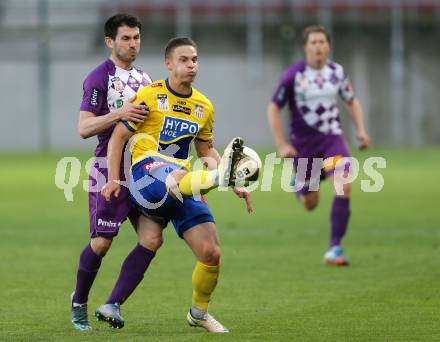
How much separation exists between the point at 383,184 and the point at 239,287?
12.8 metres

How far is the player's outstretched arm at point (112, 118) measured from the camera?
25.3 feet

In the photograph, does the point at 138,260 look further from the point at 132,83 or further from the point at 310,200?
the point at 310,200

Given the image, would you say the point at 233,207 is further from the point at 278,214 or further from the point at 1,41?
the point at 1,41

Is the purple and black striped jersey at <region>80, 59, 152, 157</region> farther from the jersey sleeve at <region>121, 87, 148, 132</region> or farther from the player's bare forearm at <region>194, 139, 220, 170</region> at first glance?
the player's bare forearm at <region>194, 139, 220, 170</region>

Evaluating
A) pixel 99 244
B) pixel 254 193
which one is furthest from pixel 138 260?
pixel 254 193

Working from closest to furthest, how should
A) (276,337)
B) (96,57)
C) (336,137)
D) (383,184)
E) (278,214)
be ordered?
(276,337), (336,137), (278,214), (383,184), (96,57)

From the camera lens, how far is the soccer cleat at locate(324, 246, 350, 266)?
457 inches

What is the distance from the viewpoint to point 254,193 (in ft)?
71.3

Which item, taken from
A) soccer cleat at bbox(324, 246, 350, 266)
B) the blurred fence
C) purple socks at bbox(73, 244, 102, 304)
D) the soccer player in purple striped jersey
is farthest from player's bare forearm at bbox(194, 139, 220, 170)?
the blurred fence

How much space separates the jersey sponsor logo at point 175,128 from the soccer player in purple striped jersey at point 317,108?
439 cm

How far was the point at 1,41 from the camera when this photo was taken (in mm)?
39094

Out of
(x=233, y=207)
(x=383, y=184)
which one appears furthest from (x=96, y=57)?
(x=233, y=207)

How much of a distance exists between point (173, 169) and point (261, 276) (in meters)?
3.27

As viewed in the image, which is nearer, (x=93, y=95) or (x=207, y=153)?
(x=93, y=95)
